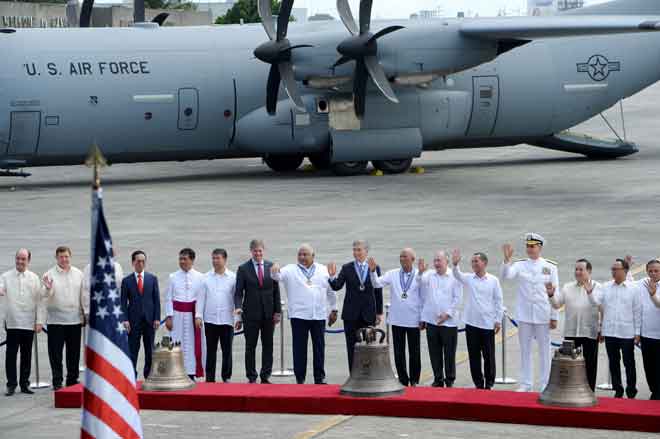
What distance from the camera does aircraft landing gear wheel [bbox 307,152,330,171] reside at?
1446 inches

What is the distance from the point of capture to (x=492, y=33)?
34812mm

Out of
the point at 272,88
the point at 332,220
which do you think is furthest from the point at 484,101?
the point at 332,220

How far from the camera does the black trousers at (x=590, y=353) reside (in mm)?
14336

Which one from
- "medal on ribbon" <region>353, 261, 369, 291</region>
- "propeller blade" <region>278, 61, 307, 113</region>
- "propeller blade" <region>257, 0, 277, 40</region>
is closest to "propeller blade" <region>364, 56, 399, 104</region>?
"propeller blade" <region>278, 61, 307, 113</region>

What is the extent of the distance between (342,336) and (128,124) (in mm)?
17758

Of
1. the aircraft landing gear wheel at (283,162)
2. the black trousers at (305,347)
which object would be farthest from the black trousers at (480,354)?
the aircraft landing gear wheel at (283,162)

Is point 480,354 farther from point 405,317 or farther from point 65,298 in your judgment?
point 65,298

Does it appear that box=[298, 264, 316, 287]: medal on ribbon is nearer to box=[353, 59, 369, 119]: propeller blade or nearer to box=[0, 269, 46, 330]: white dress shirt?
box=[0, 269, 46, 330]: white dress shirt

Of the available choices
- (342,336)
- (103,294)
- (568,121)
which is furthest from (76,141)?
(103,294)

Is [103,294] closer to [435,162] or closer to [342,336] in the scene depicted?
[342,336]

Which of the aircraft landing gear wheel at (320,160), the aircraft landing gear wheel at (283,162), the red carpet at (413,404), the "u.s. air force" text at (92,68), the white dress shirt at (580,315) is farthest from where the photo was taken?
the aircraft landing gear wheel at (283,162)

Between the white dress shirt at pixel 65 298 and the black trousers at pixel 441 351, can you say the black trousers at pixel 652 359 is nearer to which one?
the black trousers at pixel 441 351

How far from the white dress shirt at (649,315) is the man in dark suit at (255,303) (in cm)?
425

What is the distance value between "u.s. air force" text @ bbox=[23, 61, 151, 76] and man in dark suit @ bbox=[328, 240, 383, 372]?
20.1 metres
